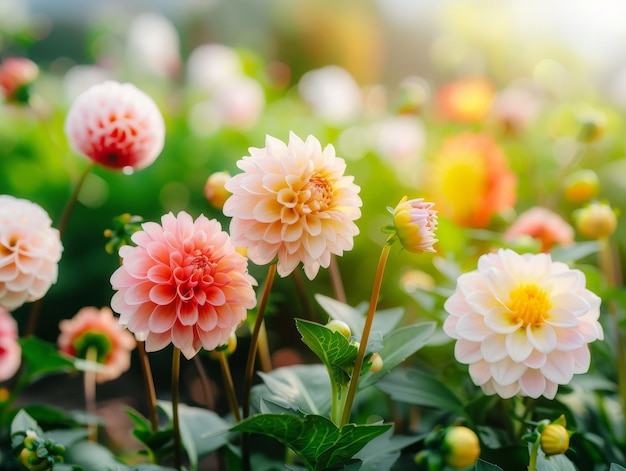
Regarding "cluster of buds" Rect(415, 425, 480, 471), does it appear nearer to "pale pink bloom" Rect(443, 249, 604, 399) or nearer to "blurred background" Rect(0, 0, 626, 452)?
"pale pink bloom" Rect(443, 249, 604, 399)

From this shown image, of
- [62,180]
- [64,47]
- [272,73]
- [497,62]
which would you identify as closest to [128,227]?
[62,180]

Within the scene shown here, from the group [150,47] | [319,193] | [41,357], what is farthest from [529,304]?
[150,47]

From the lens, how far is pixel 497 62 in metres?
2.86

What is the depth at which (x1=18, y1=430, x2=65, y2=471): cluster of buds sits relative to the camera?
2.13 ft

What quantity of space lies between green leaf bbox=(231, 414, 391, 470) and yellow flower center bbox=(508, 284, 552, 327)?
18cm

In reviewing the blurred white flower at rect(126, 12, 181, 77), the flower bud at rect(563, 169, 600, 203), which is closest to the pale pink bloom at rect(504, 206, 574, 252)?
the flower bud at rect(563, 169, 600, 203)

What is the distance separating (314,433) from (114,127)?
16.9 inches

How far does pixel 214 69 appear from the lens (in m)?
2.33

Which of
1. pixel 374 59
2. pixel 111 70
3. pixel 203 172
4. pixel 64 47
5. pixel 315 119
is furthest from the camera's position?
pixel 64 47

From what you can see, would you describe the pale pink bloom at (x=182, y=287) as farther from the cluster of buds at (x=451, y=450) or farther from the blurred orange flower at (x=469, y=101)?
the blurred orange flower at (x=469, y=101)

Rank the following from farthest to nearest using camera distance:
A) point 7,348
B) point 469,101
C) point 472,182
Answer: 1. point 469,101
2. point 472,182
3. point 7,348

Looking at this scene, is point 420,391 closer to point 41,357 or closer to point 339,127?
point 41,357

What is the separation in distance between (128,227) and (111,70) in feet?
6.15

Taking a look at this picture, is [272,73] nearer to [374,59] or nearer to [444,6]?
[444,6]
